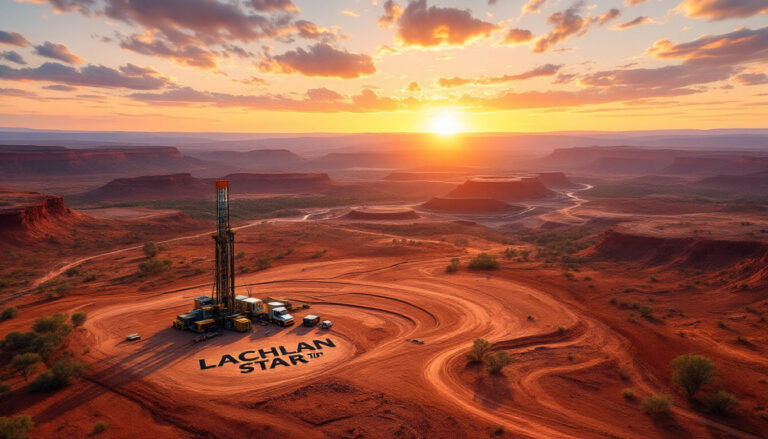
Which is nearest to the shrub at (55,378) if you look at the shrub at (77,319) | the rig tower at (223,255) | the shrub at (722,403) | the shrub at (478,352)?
the shrub at (77,319)

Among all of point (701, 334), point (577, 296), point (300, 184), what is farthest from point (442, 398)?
point (300, 184)

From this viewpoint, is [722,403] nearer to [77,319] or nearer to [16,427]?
[16,427]

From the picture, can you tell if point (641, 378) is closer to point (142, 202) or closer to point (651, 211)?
point (651, 211)

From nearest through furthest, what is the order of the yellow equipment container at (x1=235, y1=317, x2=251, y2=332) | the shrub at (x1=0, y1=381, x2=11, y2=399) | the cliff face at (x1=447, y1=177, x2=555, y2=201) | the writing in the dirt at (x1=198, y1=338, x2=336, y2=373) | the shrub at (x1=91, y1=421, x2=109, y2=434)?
the shrub at (x1=91, y1=421, x2=109, y2=434)
the shrub at (x1=0, y1=381, x2=11, y2=399)
the writing in the dirt at (x1=198, y1=338, x2=336, y2=373)
the yellow equipment container at (x1=235, y1=317, x2=251, y2=332)
the cliff face at (x1=447, y1=177, x2=555, y2=201)

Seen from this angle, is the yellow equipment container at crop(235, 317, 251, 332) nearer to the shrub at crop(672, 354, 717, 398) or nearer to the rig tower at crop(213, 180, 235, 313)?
the rig tower at crop(213, 180, 235, 313)

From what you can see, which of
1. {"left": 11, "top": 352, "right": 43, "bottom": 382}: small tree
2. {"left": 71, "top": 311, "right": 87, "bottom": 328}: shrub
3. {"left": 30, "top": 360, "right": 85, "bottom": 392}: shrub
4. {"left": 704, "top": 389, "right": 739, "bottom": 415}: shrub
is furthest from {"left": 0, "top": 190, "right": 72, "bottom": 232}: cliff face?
{"left": 704, "top": 389, "right": 739, "bottom": 415}: shrub

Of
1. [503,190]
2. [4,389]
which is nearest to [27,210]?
[4,389]

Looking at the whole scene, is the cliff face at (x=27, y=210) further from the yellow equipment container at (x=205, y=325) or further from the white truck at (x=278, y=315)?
the white truck at (x=278, y=315)
